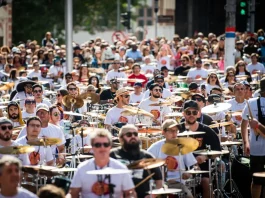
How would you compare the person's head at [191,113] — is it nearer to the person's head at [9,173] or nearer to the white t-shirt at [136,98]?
the person's head at [9,173]

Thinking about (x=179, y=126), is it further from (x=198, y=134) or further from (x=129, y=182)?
(x=129, y=182)

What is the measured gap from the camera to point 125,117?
21281 mm

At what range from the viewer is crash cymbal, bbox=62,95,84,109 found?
23125 mm

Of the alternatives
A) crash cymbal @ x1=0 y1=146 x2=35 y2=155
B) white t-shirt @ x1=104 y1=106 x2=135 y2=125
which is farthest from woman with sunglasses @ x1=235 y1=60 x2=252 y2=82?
crash cymbal @ x1=0 y1=146 x2=35 y2=155

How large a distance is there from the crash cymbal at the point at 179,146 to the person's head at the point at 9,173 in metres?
3.17

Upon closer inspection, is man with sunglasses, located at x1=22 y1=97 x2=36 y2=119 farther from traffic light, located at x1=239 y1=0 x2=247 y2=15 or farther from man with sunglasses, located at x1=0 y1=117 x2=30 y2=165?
traffic light, located at x1=239 y1=0 x2=247 y2=15

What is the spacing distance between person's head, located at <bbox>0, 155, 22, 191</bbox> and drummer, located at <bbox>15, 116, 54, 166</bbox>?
4345mm

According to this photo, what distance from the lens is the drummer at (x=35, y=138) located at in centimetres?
1619

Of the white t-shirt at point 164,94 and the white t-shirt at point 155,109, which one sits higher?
the white t-shirt at point 164,94

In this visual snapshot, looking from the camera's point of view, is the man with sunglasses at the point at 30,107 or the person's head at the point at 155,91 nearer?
the man with sunglasses at the point at 30,107

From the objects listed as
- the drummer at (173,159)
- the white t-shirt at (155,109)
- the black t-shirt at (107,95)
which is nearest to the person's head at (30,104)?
the white t-shirt at (155,109)

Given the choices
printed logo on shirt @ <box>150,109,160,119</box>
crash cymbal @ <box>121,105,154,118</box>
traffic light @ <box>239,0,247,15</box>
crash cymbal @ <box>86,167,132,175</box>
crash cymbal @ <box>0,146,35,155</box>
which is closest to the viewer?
crash cymbal @ <box>86,167,132,175</box>

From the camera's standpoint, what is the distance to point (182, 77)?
101 feet

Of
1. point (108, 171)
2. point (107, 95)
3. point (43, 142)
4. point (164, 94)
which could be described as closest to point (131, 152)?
point (108, 171)
